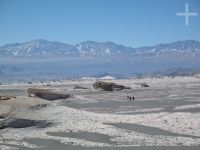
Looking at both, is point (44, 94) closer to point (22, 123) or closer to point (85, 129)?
point (22, 123)

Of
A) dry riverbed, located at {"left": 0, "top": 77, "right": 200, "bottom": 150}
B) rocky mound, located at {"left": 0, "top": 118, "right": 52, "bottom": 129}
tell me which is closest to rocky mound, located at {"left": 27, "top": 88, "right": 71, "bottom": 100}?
dry riverbed, located at {"left": 0, "top": 77, "right": 200, "bottom": 150}

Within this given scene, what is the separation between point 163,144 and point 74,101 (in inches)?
1012

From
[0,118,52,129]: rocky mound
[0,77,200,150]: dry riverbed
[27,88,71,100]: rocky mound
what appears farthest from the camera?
[27,88,71,100]: rocky mound

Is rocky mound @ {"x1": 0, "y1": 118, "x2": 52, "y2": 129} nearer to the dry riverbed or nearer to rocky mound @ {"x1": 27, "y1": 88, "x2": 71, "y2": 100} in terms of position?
the dry riverbed

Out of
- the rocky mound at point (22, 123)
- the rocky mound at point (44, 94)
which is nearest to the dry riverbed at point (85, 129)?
the rocky mound at point (22, 123)

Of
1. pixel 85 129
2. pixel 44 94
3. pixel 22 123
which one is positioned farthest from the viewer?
pixel 44 94

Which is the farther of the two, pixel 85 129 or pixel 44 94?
pixel 44 94

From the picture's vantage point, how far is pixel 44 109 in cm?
2784

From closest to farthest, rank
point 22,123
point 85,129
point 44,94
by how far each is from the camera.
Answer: point 85,129, point 22,123, point 44,94

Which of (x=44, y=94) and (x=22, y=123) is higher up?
(x=22, y=123)

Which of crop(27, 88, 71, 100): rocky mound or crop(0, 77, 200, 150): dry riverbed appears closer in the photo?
crop(0, 77, 200, 150): dry riverbed

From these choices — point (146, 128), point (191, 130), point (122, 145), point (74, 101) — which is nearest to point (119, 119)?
point (146, 128)

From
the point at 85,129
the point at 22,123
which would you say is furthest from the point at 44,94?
the point at 85,129

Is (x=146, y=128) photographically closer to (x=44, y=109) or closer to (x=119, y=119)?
(x=119, y=119)
